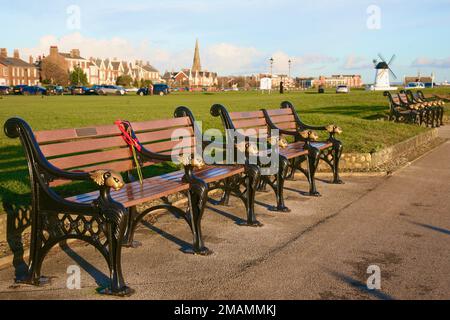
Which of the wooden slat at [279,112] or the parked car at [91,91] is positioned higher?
the wooden slat at [279,112]

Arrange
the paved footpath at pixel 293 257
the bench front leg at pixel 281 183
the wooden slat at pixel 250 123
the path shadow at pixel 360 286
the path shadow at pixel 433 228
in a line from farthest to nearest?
the wooden slat at pixel 250 123 → the bench front leg at pixel 281 183 → the path shadow at pixel 433 228 → the paved footpath at pixel 293 257 → the path shadow at pixel 360 286

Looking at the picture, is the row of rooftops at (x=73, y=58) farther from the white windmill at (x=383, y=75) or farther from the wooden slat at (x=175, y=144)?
the wooden slat at (x=175, y=144)

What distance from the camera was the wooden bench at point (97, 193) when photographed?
3959 mm

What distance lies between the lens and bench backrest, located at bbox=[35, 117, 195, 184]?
4.61m

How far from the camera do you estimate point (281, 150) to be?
25.3ft

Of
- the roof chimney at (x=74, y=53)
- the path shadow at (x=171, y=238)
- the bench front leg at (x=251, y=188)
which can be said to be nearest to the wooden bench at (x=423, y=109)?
the bench front leg at (x=251, y=188)

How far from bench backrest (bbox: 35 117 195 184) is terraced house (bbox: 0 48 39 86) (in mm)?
114989

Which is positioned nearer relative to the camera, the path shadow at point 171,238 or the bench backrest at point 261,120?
the path shadow at point 171,238

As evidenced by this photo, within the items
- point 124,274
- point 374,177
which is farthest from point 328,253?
point 374,177

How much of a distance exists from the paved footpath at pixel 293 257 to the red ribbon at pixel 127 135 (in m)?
0.89

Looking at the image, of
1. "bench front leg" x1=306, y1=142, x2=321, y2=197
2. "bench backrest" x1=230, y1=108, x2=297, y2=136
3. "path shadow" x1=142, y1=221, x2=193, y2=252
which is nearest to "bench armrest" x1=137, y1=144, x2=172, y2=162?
"path shadow" x1=142, y1=221, x2=193, y2=252

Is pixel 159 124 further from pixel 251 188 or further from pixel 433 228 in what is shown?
pixel 433 228

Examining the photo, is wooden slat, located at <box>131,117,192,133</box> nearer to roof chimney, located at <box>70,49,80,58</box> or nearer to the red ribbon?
the red ribbon
